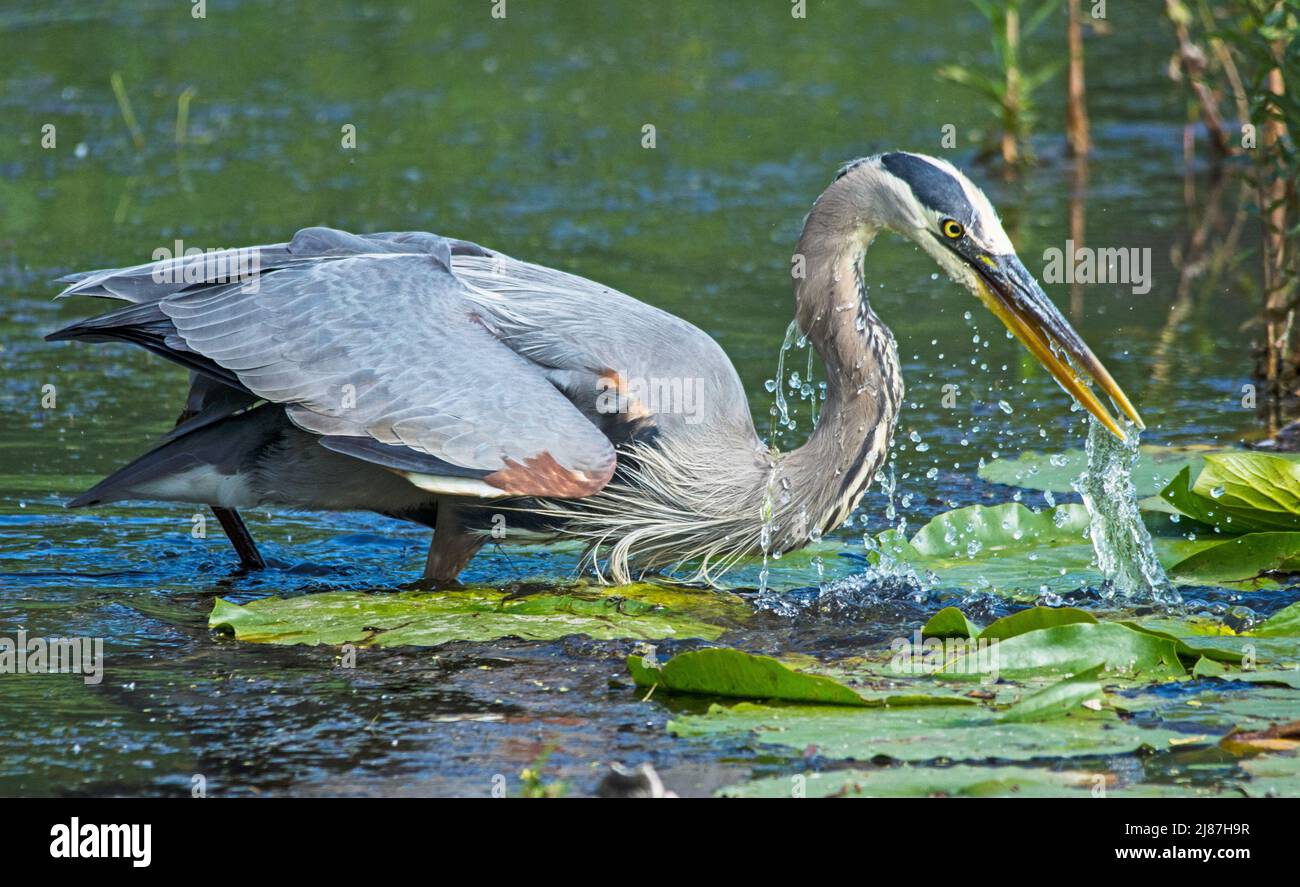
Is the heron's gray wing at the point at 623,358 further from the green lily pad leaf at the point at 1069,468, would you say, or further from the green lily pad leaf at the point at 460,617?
the green lily pad leaf at the point at 1069,468

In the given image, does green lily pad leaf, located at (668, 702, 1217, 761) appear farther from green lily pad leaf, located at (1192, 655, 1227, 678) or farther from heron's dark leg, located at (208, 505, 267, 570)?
heron's dark leg, located at (208, 505, 267, 570)

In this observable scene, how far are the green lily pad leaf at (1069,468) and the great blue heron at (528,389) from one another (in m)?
0.96

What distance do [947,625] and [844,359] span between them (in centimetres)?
117

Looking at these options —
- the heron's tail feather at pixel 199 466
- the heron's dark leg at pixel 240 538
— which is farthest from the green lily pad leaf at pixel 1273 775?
the heron's dark leg at pixel 240 538

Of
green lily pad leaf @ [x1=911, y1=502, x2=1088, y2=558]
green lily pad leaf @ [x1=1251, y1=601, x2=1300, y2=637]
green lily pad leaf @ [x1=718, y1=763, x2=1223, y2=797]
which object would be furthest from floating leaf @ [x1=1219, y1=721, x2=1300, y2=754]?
green lily pad leaf @ [x1=911, y1=502, x2=1088, y2=558]

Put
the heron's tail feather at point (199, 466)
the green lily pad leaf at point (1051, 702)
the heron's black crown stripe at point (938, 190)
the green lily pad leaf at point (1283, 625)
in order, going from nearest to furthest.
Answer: the green lily pad leaf at point (1051, 702) → the green lily pad leaf at point (1283, 625) → the heron's black crown stripe at point (938, 190) → the heron's tail feather at point (199, 466)

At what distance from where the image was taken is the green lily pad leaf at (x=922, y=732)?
441 centimetres

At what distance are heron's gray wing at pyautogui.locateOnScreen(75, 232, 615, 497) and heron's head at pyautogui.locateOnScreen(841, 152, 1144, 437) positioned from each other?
132 centimetres

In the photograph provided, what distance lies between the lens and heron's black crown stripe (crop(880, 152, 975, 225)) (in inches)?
229

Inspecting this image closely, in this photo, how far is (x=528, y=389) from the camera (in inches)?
235

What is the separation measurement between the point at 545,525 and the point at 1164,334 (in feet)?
15.3

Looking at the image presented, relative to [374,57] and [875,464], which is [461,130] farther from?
[875,464]

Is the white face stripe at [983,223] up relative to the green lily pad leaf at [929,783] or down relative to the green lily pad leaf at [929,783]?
up
